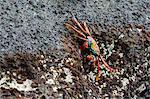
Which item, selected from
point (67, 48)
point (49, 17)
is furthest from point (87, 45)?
point (49, 17)

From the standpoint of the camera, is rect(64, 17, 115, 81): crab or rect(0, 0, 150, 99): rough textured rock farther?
rect(64, 17, 115, 81): crab

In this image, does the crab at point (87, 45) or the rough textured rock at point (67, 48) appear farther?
the crab at point (87, 45)

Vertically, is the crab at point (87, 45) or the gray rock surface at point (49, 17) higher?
the gray rock surface at point (49, 17)

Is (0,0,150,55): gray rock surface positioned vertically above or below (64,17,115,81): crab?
above

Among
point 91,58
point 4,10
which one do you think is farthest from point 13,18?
point 91,58

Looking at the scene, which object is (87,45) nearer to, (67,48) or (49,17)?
(67,48)
